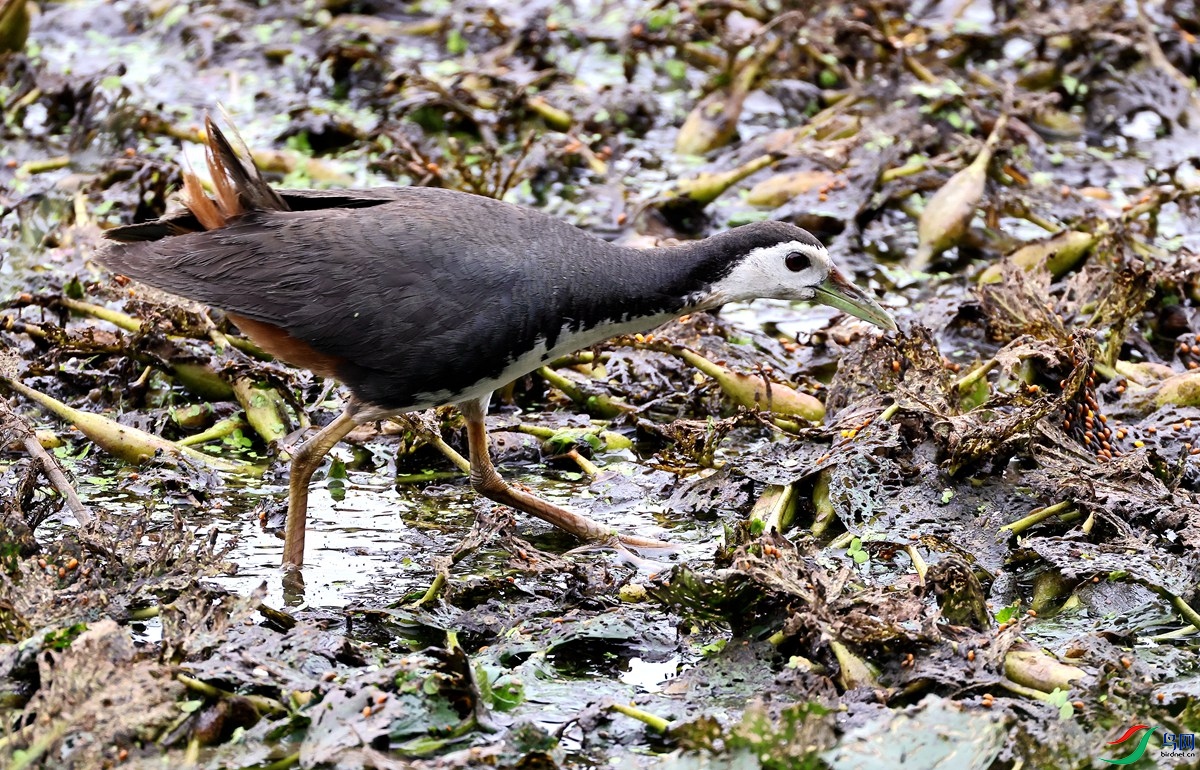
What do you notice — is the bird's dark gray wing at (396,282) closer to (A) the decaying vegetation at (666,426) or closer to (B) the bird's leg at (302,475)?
(B) the bird's leg at (302,475)

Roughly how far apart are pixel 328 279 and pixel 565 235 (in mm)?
919

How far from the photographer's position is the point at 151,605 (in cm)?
510

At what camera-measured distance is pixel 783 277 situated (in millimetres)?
5953

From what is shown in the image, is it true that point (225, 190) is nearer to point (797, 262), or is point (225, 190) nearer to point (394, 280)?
point (394, 280)

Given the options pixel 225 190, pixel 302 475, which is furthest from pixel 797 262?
pixel 225 190

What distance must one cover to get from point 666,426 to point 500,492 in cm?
80

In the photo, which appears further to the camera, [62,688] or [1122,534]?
[1122,534]

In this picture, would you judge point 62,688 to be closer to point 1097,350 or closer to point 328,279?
point 328,279

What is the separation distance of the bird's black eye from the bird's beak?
0.48ft

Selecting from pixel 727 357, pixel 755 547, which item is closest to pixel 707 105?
pixel 727 357

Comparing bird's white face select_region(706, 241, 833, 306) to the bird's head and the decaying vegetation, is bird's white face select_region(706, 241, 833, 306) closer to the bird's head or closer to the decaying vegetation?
the bird's head

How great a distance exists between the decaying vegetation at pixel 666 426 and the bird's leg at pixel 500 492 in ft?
0.51

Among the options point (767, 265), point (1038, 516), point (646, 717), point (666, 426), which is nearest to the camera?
point (646, 717)

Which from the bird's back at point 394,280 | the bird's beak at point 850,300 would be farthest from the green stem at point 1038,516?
the bird's back at point 394,280
